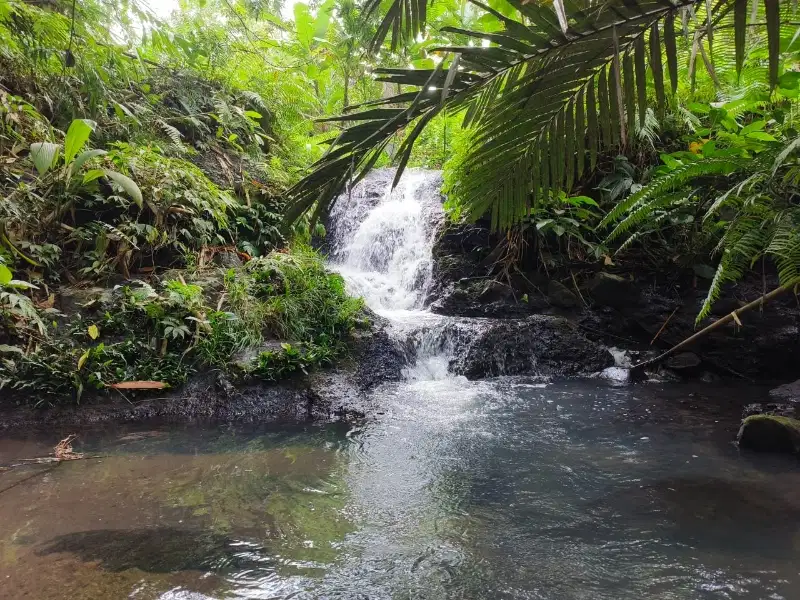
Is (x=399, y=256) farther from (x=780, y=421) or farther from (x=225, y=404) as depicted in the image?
(x=780, y=421)

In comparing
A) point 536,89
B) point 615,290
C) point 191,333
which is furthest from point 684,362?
point 191,333

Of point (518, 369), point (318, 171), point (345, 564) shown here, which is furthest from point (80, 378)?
point (518, 369)

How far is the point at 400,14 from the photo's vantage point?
1621mm

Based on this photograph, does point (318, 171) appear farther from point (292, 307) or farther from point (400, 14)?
point (292, 307)

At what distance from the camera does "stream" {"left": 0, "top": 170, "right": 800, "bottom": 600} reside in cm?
194

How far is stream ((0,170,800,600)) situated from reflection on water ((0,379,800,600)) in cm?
1

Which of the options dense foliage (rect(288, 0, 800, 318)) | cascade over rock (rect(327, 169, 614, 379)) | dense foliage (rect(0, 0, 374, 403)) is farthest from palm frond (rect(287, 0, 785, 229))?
dense foliage (rect(0, 0, 374, 403))

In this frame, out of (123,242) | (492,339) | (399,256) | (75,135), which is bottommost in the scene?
(492,339)

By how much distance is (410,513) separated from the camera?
256 centimetres

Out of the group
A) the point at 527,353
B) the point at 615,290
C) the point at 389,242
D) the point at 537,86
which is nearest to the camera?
the point at 537,86

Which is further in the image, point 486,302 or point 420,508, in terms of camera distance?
point 486,302

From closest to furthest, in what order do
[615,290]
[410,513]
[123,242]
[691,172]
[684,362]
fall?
[410,513] → [691,172] → [123,242] → [684,362] → [615,290]

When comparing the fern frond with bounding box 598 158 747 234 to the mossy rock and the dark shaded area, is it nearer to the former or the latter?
the mossy rock

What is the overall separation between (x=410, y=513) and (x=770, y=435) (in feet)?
8.65
